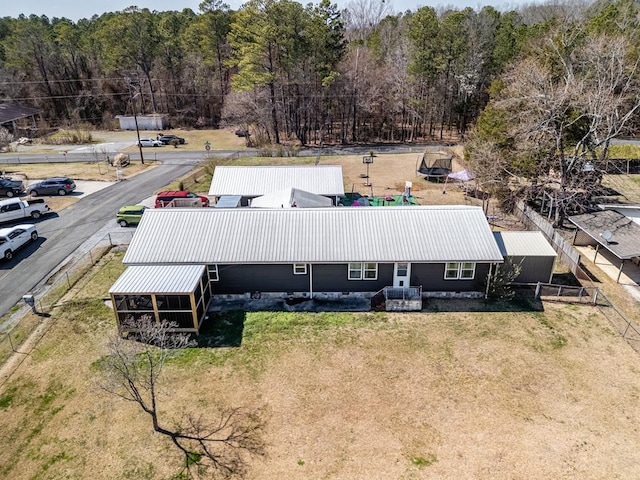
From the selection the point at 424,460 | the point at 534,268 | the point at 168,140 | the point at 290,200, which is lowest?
the point at 424,460

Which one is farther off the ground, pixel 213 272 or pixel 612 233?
pixel 612 233

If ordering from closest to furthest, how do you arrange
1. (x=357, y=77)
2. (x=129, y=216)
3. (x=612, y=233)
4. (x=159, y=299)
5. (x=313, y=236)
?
1. (x=159, y=299)
2. (x=313, y=236)
3. (x=612, y=233)
4. (x=129, y=216)
5. (x=357, y=77)

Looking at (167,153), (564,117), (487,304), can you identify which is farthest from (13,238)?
(564,117)

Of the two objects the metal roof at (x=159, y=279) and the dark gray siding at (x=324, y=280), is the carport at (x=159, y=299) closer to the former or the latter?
the metal roof at (x=159, y=279)

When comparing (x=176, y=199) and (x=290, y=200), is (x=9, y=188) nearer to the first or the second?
(x=176, y=199)

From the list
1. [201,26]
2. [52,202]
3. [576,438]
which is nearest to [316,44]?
[201,26]

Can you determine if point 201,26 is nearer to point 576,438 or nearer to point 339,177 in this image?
point 339,177
